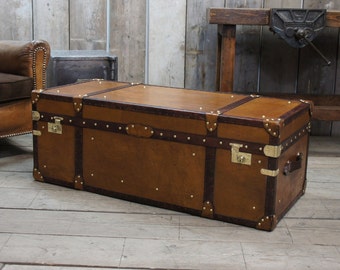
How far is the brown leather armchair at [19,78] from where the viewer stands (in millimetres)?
2984

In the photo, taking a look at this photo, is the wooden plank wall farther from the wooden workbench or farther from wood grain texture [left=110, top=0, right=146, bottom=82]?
the wooden workbench

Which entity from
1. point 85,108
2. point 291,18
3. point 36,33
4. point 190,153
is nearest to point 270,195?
point 190,153

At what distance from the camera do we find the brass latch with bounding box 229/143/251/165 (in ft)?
6.93

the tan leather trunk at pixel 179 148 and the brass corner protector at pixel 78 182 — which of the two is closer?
the tan leather trunk at pixel 179 148

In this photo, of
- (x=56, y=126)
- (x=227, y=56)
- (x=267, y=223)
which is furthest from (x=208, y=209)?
(x=227, y=56)

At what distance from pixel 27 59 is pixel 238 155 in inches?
59.2

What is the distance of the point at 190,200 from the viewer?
7.44 feet

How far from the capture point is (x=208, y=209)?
2234 mm

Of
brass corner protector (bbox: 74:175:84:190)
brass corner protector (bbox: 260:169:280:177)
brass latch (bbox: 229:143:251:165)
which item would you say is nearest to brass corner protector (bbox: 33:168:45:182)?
brass corner protector (bbox: 74:175:84:190)

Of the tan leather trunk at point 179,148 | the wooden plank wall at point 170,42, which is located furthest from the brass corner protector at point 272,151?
the wooden plank wall at point 170,42

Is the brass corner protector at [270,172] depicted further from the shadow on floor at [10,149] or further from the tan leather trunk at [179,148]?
the shadow on floor at [10,149]

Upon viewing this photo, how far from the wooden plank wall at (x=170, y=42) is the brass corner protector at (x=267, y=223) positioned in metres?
1.66

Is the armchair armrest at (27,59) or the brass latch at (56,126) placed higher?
the armchair armrest at (27,59)

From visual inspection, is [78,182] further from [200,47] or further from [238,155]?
[200,47]
